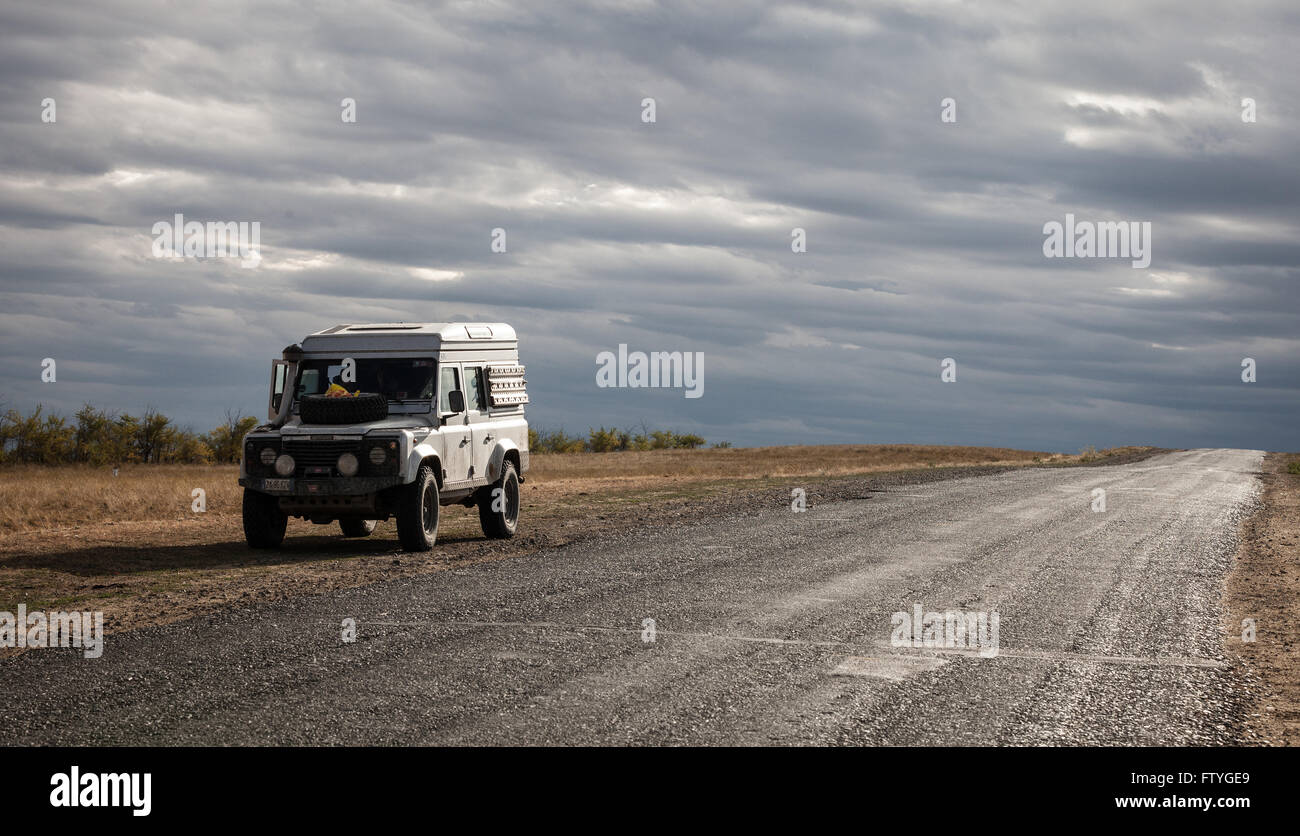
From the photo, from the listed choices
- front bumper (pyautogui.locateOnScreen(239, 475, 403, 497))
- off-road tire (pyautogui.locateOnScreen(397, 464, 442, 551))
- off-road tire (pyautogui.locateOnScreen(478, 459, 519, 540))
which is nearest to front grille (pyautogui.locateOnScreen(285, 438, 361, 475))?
front bumper (pyautogui.locateOnScreen(239, 475, 403, 497))

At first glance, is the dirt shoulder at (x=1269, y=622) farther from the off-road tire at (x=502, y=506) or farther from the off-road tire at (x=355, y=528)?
the off-road tire at (x=355, y=528)

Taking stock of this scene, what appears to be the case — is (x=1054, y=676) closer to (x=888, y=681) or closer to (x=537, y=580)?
(x=888, y=681)

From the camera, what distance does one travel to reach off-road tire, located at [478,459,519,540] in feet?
54.4

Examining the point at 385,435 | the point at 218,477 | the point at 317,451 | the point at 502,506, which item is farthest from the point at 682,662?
the point at 218,477

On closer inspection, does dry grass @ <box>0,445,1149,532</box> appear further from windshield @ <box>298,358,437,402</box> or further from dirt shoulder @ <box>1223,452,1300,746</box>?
dirt shoulder @ <box>1223,452,1300,746</box>

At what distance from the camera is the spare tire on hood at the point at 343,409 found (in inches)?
577

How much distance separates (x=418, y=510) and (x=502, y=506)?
2265 millimetres

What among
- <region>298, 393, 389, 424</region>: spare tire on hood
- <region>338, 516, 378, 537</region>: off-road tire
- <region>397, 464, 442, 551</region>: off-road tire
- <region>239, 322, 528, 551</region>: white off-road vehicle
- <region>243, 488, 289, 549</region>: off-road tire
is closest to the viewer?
<region>239, 322, 528, 551</region>: white off-road vehicle

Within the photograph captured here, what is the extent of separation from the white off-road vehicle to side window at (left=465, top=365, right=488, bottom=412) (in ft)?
0.05

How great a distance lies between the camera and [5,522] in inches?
699

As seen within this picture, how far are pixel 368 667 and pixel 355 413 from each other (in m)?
7.77

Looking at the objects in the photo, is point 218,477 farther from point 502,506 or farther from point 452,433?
point 452,433

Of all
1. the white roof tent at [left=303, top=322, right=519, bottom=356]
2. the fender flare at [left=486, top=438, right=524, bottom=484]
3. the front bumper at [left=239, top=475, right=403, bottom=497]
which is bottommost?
the front bumper at [left=239, top=475, right=403, bottom=497]
